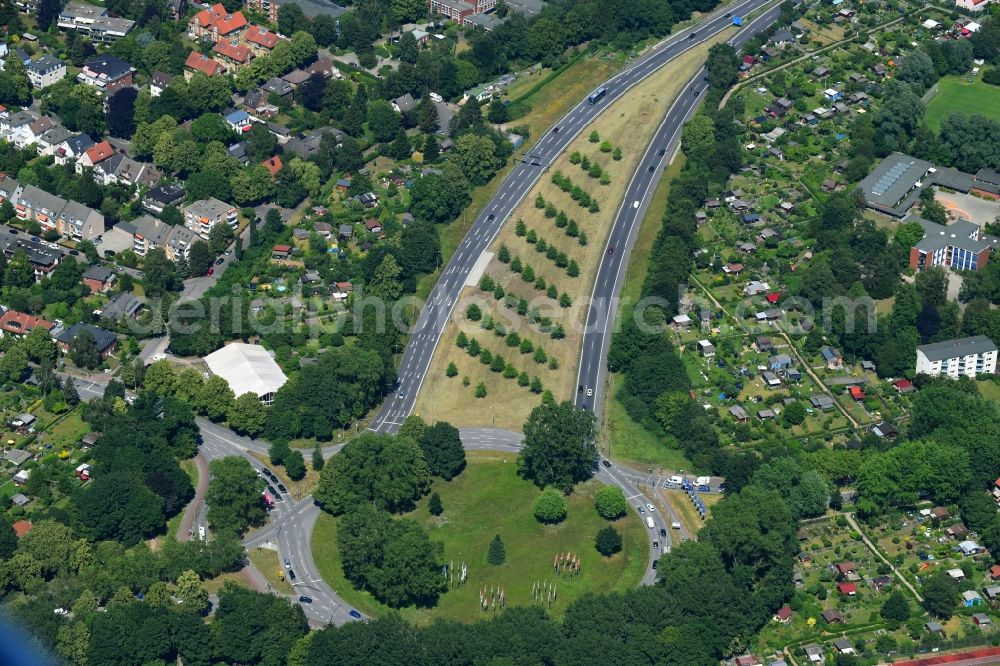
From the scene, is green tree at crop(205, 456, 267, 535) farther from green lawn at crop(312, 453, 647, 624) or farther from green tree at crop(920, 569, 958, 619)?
green tree at crop(920, 569, 958, 619)

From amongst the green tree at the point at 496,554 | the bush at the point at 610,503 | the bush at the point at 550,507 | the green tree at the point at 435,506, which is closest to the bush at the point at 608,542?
the bush at the point at 610,503

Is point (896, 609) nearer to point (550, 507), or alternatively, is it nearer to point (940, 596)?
point (940, 596)

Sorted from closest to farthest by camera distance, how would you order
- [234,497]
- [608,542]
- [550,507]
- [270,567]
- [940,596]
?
[940,596]
[270,567]
[608,542]
[234,497]
[550,507]

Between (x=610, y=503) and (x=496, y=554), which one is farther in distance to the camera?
(x=610, y=503)

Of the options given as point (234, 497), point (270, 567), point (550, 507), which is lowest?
point (270, 567)

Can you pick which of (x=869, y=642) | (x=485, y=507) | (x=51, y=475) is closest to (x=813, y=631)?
(x=869, y=642)

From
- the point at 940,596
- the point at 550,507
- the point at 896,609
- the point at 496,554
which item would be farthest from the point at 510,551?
the point at 940,596

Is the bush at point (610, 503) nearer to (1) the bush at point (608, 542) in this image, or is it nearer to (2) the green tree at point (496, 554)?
Result: (1) the bush at point (608, 542)

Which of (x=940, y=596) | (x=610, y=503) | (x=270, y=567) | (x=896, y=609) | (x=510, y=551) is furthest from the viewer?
(x=610, y=503)
